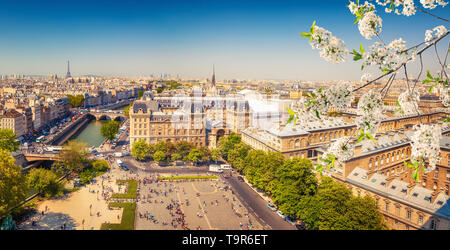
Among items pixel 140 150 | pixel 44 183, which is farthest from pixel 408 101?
pixel 140 150

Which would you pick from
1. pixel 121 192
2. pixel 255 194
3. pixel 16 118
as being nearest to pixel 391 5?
pixel 255 194

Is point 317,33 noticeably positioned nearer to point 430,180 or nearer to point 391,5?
point 391,5

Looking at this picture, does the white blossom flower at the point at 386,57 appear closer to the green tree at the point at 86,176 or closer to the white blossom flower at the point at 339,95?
Result: the white blossom flower at the point at 339,95

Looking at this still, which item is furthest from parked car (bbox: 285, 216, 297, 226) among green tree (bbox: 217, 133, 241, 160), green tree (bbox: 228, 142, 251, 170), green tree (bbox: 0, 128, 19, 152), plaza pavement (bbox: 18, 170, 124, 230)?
green tree (bbox: 0, 128, 19, 152)

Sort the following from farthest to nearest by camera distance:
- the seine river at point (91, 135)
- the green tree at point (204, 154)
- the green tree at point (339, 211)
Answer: the seine river at point (91, 135), the green tree at point (204, 154), the green tree at point (339, 211)

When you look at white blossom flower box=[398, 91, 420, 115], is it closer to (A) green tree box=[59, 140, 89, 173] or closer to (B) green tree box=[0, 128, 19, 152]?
(A) green tree box=[59, 140, 89, 173]

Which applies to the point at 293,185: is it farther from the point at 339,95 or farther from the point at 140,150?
the point at 140,150

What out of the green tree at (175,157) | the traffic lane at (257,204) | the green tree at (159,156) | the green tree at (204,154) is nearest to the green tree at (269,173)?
the traffic lane at (257,204)
